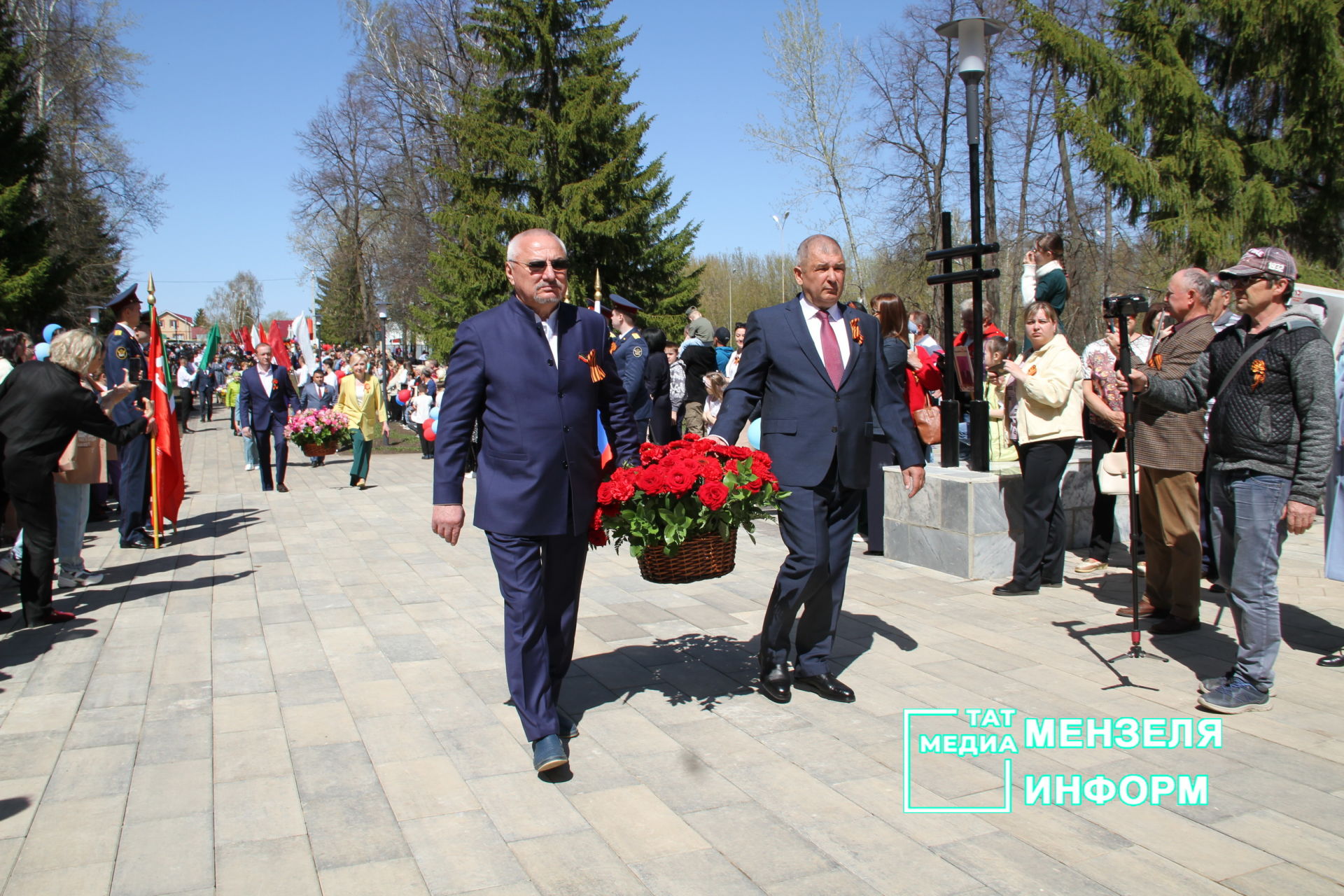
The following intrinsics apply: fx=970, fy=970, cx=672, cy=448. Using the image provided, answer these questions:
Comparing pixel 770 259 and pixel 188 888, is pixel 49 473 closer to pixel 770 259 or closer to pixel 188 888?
pixel 188 888

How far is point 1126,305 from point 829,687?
2.43 metres

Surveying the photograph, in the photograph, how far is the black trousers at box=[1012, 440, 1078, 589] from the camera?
6.73m

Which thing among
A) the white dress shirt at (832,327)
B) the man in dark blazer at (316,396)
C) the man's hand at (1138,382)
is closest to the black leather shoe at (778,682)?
the white dress shirt at (832,327)

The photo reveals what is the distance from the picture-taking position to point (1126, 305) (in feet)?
16.1

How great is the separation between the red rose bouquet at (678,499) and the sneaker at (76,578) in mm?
5495

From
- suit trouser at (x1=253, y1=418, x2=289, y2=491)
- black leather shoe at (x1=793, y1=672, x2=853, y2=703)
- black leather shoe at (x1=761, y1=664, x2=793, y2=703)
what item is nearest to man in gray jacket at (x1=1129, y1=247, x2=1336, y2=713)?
black leather shoe at (x1=793, y1=672, x2=853, y2=703)

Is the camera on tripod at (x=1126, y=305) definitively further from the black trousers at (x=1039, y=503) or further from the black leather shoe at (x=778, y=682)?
the black leather shoe at (x=778, y=682)

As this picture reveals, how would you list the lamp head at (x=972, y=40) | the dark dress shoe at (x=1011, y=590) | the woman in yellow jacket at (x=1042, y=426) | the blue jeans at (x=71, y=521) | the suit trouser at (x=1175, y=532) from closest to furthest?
the suit trouser at (x=1175, y=532) → the woman in yellow jacket at (x=1042, y=426) → the dark dress shoe at (x=1011, y=590) → the blue jeans at (x=71, y=521) → the lamp head at (x=972, y=40)

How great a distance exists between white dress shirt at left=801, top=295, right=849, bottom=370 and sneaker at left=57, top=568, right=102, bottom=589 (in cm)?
630

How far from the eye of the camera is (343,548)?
9305 millimetres

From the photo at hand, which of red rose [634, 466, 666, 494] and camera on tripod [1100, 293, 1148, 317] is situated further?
camera on tripod [1100, 293, 1148, 317]

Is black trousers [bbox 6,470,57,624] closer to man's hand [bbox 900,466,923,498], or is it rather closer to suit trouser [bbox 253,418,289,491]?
man's hand [bbox 900,466,923,498]

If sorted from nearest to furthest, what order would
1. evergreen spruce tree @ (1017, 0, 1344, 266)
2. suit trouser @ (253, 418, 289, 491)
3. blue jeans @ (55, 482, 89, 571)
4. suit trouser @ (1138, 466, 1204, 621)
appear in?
suit trouser @ (1138, 466, 1204, 621) < blue jeans @ (55, 482, 89, 571) < suit trouser @ (253, 418, 289, 491) < evergreen spruce tree @ (1017, 0, 1344, 266)

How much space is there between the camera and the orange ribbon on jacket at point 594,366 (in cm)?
429
